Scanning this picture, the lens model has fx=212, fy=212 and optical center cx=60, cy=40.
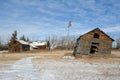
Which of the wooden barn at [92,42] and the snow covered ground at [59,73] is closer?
the snow covered ground at [59,73]

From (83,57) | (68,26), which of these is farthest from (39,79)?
(68,26)

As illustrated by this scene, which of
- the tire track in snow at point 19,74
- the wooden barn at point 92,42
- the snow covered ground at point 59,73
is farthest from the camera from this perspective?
the wooden barn at point 92,42

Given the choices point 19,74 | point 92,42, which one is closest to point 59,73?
point 19,74

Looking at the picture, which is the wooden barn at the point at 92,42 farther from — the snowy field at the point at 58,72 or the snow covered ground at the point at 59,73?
the snow covered ground at the point at 59,73

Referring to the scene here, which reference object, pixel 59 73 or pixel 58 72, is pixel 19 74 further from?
pixel 58 72

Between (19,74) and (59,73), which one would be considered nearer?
(19,74)

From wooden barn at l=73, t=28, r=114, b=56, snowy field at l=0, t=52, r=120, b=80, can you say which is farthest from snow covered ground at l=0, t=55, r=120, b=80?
wooden barn at l=73, t=28, r=114, b=56

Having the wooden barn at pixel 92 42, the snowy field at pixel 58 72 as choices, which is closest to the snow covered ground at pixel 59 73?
the snowy field at pixel 58 72

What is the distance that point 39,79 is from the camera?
1216 centimetres

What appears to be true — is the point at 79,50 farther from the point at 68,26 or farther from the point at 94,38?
the point at 68,26

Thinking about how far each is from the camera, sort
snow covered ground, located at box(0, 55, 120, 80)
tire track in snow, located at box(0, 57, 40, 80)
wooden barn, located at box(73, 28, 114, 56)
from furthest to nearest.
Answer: wooden barn, located at box(73, 28, 114, 56) < snow covered ground, located at box(0, 55, 120, 80) < tire track in snow, located at box(0, 57, 40, 80)

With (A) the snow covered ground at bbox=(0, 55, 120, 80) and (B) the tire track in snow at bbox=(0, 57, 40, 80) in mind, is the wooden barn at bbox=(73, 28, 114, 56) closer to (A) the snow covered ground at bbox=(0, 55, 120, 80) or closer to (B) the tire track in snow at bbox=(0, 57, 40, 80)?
(A) the snow covered ground at bbox=(0, 55, 120, 80)

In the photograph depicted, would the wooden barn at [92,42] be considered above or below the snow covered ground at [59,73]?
above

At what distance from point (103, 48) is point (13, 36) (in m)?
54.6
